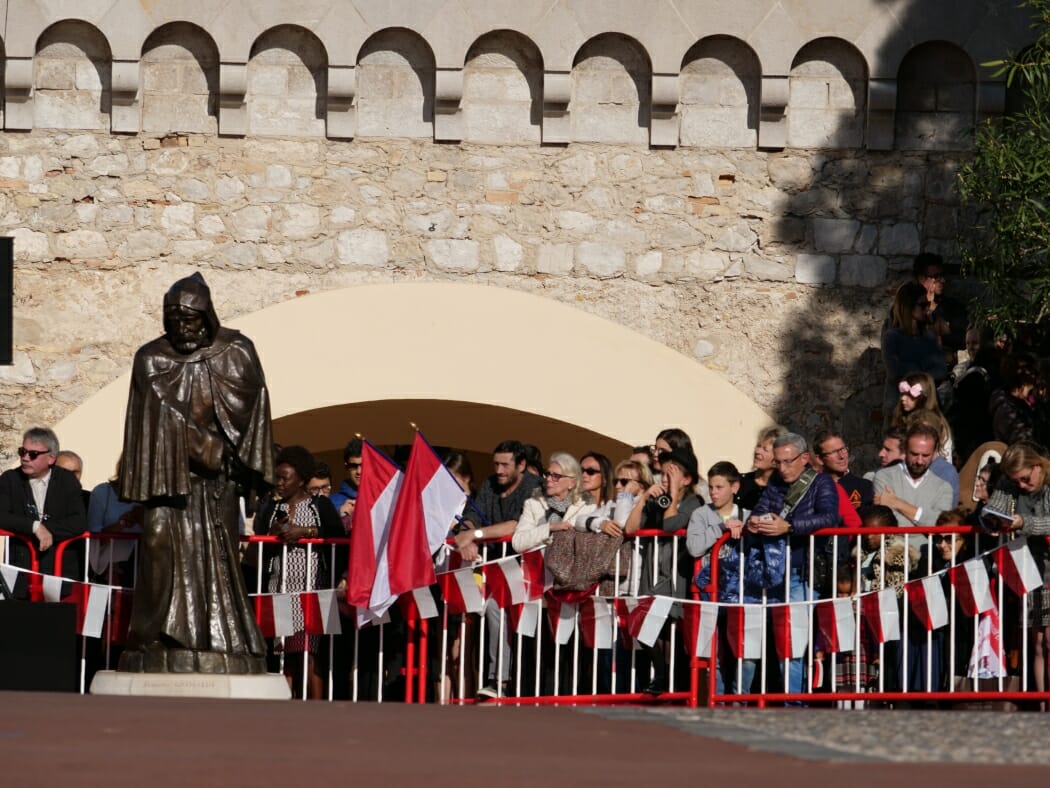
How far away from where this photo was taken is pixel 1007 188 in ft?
40.3

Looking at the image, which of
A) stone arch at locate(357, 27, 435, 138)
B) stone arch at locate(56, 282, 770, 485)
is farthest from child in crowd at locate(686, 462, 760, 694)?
stone arch at locate(357, 27, 435, 138)

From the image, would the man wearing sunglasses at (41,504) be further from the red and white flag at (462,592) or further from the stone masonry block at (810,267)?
the stone masonry block at (810,267)

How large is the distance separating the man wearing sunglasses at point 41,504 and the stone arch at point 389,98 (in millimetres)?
3402

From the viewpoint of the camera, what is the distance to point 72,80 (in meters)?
13.5

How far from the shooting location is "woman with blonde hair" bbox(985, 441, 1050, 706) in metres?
9.90

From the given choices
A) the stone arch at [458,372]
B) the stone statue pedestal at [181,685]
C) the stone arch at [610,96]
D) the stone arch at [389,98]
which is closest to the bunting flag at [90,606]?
the stone statue pedestal at [181,685]

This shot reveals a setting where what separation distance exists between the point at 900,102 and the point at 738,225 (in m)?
1.39

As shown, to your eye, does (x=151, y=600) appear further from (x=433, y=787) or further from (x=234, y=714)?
(x=433, y=787)

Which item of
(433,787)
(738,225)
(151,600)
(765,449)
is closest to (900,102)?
(738,225)

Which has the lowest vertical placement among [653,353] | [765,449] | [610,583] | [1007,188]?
[610,583]

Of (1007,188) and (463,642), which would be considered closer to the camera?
(463,642)

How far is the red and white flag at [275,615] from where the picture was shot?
35.1 feet

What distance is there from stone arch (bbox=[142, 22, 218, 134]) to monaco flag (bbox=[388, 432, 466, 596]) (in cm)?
375

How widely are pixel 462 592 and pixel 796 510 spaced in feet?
5.83
